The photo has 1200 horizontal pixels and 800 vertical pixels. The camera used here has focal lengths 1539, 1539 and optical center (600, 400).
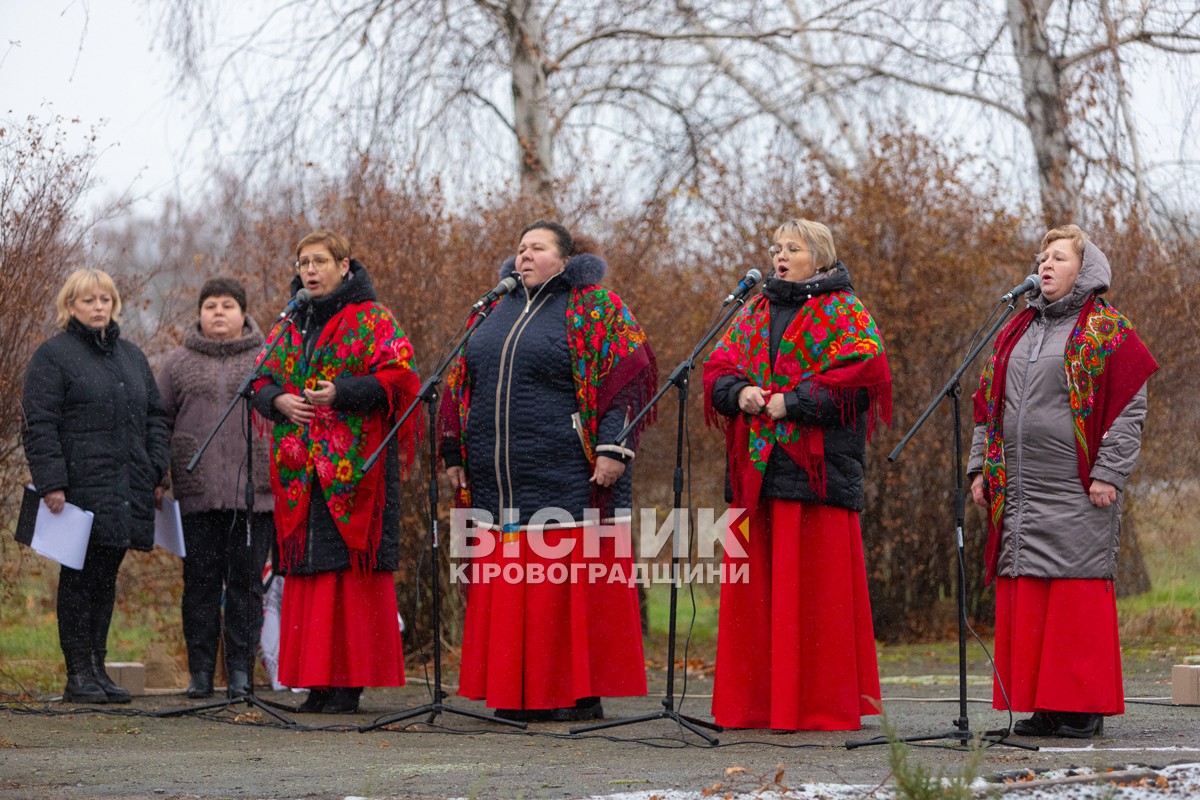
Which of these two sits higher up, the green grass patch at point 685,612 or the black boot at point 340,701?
the green grass patch at point 685,612

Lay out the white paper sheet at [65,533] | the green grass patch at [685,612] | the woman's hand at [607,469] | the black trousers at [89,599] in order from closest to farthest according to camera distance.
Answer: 1. the woman's hand at [607,469]
2. the white paper sheet at [65,533]
3. the black trousers at [89,599]
4. the green grass patch at [685,612]

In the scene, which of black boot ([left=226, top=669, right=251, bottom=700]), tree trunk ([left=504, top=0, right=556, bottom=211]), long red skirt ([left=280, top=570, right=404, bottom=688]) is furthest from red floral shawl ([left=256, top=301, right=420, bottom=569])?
tree trunk ([left=504, top=0, right=556, bottom=211])

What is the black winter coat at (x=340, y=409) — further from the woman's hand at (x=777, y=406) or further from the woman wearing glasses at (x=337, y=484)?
the woman's hand at (x=777, y=406)

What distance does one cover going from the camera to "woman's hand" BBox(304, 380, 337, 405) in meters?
6.92

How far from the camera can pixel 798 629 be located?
6172mm

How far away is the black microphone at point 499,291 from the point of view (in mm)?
6422

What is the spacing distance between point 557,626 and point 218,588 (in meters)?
2.20

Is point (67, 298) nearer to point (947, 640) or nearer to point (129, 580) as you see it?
point (129, 580)

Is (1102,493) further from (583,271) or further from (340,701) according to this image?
(340,701)

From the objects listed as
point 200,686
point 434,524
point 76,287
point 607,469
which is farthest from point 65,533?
point 607,469

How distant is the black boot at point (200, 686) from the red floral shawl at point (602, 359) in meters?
2.58

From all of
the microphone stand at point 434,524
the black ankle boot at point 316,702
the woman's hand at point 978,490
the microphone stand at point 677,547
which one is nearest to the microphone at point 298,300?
the microphone stand at point 434,524

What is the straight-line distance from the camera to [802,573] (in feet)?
20.4

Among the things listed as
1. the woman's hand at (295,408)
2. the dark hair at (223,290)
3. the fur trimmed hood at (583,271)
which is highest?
the dark hair at (223,290)
